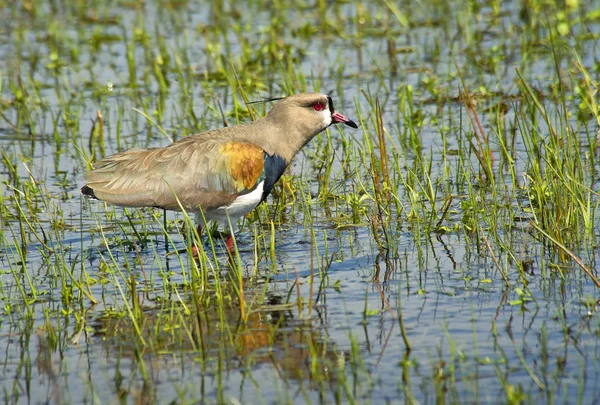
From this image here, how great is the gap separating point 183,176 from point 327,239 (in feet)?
3.77

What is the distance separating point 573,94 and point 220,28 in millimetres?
5575

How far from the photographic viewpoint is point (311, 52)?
11984mm

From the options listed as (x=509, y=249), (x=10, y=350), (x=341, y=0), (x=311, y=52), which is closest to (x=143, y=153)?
(x=10, y=350)

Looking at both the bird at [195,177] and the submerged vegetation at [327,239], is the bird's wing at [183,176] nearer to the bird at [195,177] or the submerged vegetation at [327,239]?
the bird at [195,177]

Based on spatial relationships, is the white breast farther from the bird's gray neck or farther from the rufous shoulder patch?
the bird's gray neck

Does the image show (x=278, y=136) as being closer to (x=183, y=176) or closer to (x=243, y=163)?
(x=243, y=163)

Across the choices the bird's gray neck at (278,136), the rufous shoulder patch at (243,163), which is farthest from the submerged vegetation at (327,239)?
the rufous shoulder patch at (243,163)

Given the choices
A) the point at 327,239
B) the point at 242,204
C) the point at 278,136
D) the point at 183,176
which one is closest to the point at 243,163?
the point at 242,204

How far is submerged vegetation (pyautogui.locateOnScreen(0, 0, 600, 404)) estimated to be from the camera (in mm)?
5148

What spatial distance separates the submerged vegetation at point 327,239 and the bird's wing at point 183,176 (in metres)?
0.38

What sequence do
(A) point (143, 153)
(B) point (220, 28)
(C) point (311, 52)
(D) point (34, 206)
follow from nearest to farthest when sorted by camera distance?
(A) point (143, 153) < (D) point (34, 206) < (C) point (311, 52) < (B) point (220, 28)

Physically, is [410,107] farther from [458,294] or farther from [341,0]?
[341,0]

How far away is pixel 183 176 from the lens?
283 inches

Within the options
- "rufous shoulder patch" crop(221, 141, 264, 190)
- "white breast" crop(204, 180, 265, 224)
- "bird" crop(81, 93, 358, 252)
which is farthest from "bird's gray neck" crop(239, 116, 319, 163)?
"white breast" crop(204, 180, 265, 224)
